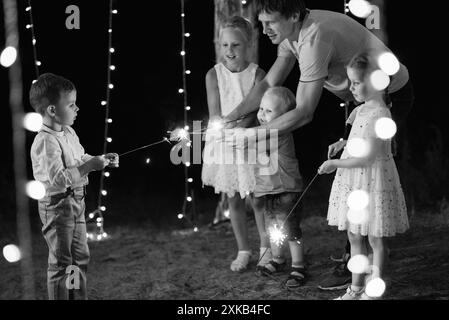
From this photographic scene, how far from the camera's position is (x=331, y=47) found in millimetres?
3293

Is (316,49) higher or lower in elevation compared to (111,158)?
higher

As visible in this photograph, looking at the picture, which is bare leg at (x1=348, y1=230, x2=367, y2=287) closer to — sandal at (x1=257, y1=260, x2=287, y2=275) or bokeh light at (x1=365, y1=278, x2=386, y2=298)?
bokeh light at (x1=365, y1=278, x2=386, y2=298)

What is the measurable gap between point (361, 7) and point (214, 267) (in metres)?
2.13

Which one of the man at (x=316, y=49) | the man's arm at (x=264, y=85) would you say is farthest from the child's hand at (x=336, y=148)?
the man's arm at (x=264, y=85)

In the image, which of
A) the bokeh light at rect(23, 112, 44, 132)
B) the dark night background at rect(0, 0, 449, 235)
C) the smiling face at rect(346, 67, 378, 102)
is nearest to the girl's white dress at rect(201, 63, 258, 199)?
the smiling face at rect(346, 67, 378, 102)

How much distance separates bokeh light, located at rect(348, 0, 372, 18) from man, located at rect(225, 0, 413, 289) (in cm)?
104

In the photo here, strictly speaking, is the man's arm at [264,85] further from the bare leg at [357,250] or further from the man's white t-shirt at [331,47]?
the bare leg at [357,250]

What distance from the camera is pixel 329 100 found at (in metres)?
6.59

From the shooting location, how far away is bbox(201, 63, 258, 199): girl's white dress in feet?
12.6

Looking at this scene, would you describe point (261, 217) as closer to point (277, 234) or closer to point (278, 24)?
point (277, 234)

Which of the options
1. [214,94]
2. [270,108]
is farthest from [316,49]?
[214,94]
